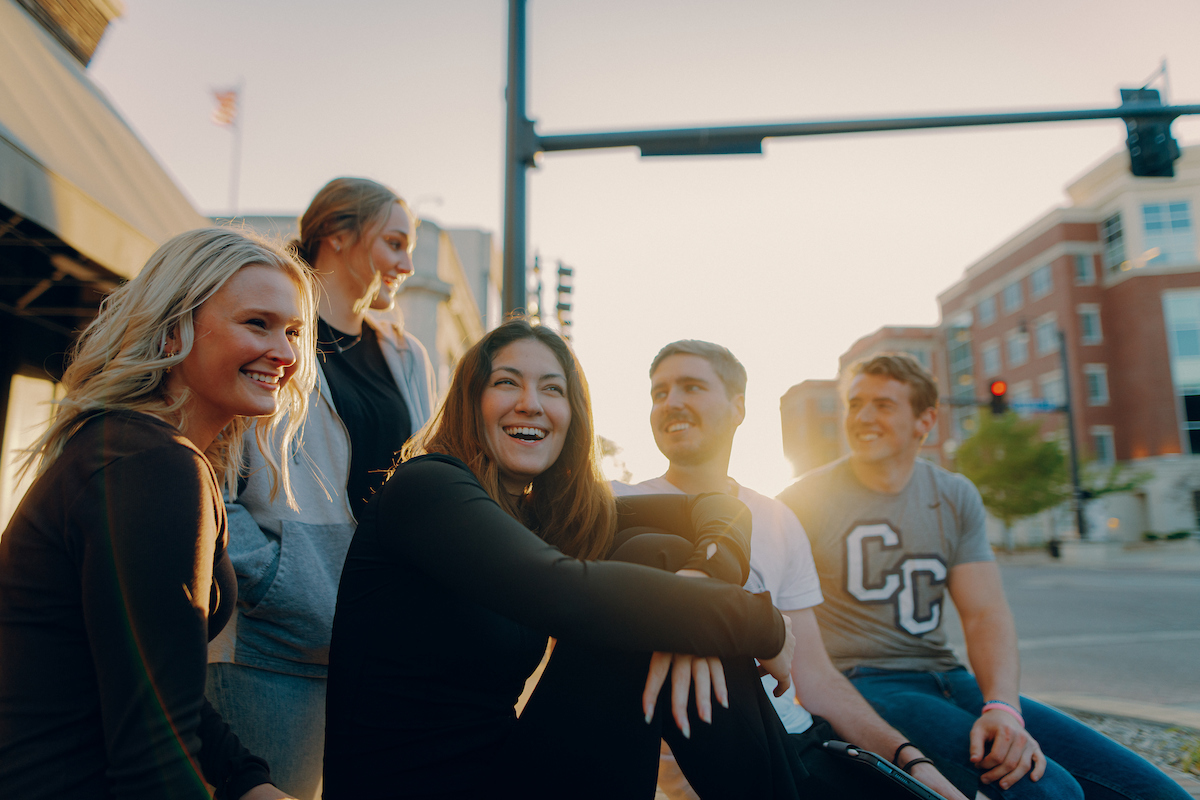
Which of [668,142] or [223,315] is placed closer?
[223,315]

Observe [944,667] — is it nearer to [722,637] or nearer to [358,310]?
[722,637]

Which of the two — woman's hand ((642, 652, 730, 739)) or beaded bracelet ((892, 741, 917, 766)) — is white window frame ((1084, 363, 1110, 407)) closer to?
beaded bracelet ((892, 741, 917, 766))

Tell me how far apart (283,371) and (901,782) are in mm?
1917

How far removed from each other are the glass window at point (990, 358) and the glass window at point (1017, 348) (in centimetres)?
130

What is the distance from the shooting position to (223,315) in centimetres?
160

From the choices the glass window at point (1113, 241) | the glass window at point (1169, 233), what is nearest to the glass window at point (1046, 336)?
the glass window at point (1113, 241)

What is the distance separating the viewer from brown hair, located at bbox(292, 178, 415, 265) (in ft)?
9.02

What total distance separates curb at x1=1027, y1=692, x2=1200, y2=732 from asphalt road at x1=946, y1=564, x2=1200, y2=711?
737 mm

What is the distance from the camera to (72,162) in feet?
12.8

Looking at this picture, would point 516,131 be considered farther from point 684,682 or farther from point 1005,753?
point 1005,753

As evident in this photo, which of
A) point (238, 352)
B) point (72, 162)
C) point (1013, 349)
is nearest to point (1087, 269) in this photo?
point (1013, 349)

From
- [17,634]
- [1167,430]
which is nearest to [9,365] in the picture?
[17,634]

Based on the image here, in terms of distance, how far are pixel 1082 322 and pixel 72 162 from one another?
46708 millimetres

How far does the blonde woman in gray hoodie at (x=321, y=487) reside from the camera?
82.3 inches
